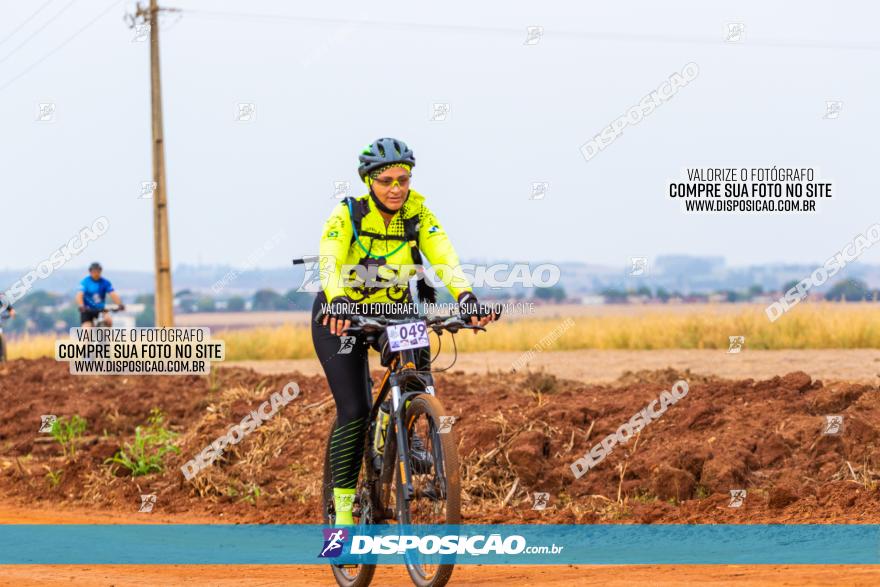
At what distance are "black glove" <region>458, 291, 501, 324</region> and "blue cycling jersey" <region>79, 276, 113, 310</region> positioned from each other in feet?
66.0

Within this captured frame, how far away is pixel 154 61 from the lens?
30.3 metres

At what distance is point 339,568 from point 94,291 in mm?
19685

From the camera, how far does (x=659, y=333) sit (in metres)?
29.4

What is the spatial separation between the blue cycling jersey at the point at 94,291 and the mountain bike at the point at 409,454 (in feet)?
64.4

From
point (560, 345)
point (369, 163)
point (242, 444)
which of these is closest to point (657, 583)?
point (369, 163)

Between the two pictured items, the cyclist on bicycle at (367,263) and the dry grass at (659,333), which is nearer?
the cyclist on bicycle at (367,263)

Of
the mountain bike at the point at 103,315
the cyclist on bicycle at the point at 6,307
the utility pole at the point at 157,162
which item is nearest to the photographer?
the cyclist on bicycle at the point at 6,307

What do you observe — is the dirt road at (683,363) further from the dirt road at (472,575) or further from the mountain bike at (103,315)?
the dirt road at (472,575)

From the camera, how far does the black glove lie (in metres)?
7.80

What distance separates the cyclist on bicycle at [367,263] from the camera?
8102 millimetres

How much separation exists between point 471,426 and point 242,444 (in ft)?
8.90

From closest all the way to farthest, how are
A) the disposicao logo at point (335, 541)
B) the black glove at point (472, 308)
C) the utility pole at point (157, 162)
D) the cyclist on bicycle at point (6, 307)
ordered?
the black glove at point (472, 308), the disposicao logo at point (335, 541), the cyclist on bicycle at point (6, 307), the utility pole at point (157, 162)

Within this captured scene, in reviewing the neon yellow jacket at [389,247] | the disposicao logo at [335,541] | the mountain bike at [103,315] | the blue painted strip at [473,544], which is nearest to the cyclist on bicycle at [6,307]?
the mountain bike at [103,315]

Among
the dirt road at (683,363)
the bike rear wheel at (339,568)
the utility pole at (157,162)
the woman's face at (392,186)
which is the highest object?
the utility pole at (157,162)
